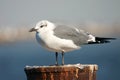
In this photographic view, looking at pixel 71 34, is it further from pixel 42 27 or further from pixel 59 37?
pixel 42 27

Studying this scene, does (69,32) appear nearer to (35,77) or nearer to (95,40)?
(95,40)

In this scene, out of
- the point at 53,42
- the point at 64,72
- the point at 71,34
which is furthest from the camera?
the point at 71,34

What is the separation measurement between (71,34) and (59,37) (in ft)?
0.42

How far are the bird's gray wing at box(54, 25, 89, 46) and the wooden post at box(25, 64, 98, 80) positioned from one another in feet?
3.39

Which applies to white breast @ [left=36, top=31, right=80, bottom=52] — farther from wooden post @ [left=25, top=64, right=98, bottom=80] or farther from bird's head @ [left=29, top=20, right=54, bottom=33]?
wooden post @ [left=25, top=64, right=98, bottom=80]

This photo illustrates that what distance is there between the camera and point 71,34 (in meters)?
3.92

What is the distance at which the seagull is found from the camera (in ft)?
12.4

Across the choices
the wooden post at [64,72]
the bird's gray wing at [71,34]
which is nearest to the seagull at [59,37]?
the bird's gray wing at [71,34]

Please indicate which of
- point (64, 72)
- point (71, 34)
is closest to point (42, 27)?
point (71, 34)

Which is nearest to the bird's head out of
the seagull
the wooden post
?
the seagull

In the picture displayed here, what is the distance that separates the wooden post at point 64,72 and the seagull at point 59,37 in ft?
2.93

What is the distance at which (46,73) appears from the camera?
2814 millimetres

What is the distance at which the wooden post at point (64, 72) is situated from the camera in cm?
279

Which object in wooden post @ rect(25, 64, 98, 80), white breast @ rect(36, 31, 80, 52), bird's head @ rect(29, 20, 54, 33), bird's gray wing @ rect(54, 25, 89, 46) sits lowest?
wooden post @ rect(25, 64, 98, 80)
